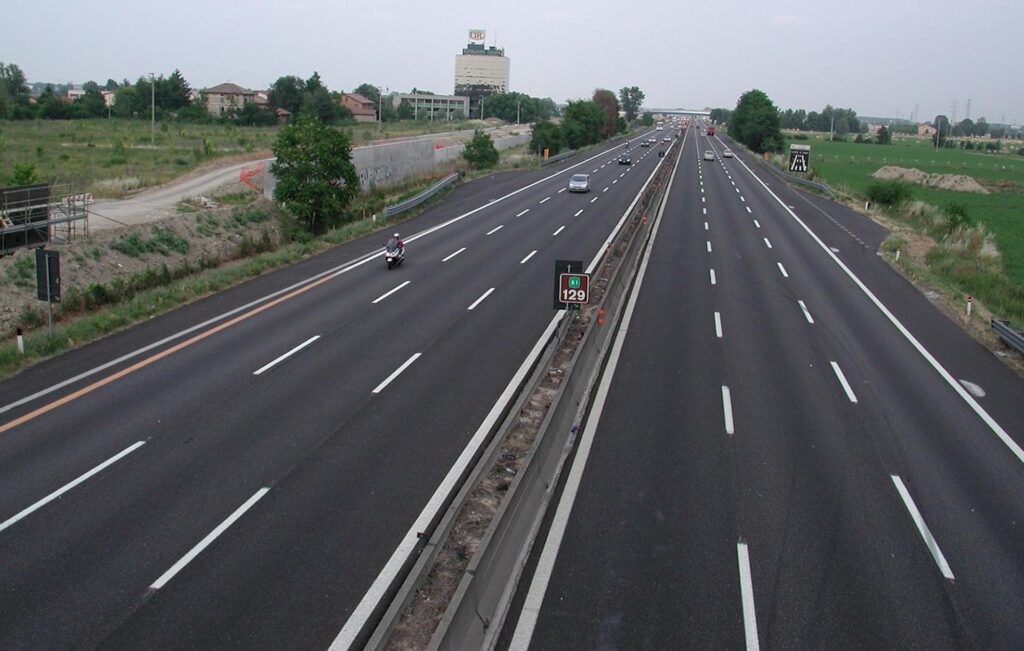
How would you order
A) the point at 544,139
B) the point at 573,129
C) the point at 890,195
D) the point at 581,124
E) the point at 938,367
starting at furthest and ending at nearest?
the point at 581,124, the point at 573,129, the point at 544,139, the point at 890,195, the point at 938,367

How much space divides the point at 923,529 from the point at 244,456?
10.2 meters

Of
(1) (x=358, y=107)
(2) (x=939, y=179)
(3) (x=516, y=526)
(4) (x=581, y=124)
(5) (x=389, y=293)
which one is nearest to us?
(3) (x=516, y=526)

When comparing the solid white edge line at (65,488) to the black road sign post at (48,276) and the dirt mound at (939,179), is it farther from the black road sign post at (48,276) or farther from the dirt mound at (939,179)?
the dirt mound at (939,179)

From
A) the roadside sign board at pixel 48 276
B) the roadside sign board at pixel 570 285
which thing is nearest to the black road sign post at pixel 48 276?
the roadside sign board at pixel 48 276

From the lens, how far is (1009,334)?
2081 centimetres

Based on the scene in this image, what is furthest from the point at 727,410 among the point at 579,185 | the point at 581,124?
the point at 581,124

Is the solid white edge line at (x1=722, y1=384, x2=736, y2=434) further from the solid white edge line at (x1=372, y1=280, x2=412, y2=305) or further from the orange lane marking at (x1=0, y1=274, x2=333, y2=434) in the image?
the orange lane marking at (x1=0, y1=274, x2=333, y2=434)

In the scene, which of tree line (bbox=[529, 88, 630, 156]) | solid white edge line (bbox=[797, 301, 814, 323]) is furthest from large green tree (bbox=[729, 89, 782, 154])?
solid white edge line (bbox=[797, 301, 814, 323])

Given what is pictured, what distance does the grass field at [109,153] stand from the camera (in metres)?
44.0

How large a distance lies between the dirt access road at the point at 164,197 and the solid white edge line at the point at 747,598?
101ft

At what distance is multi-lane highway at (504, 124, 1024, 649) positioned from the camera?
9.09 metres

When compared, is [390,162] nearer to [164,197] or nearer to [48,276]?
[164,197]

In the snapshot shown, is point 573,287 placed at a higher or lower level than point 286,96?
lower

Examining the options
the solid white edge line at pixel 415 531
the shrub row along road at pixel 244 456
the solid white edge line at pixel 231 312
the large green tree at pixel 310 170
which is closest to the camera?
the solid white edge line at pixel 415 531
